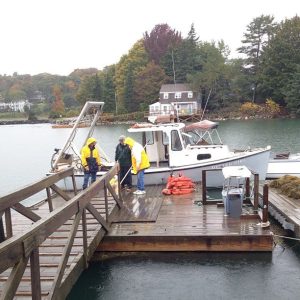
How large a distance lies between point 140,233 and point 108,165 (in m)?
6.20

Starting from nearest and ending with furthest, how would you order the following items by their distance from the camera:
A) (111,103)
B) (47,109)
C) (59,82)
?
(111,103) → (47,109) → (59,82)

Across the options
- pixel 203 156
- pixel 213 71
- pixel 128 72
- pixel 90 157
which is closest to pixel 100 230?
pixel 90 157

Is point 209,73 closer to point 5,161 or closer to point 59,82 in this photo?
point 5,161

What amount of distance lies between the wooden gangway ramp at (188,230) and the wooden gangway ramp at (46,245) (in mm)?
392

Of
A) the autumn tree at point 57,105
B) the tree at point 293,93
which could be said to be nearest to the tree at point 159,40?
the tree at point 293,93

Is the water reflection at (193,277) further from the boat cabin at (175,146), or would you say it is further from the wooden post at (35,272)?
the boat cabin at (175,146)

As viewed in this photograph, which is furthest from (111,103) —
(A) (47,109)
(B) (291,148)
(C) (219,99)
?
(B) (291,148)

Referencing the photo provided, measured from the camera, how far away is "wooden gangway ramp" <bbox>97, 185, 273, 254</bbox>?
7508 millimetres

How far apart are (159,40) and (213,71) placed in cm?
2477

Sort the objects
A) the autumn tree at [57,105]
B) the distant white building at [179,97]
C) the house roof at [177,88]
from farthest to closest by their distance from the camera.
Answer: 1. the autumn tree at [57,105]
2. the house roof at [177,88]
3. the distant white building at [179,97]

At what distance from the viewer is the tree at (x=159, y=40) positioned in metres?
86.6

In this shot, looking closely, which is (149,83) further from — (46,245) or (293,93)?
(46,245)

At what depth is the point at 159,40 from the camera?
8869 centimetres

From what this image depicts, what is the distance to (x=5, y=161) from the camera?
32344 mm
